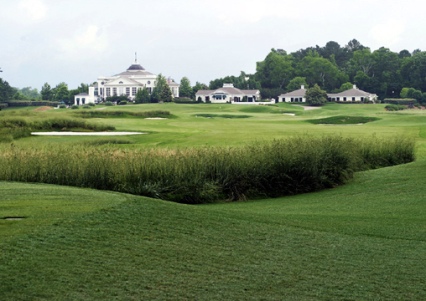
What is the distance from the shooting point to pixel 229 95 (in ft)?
426

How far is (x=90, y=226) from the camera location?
9.72 meters

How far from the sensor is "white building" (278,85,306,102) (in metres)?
120

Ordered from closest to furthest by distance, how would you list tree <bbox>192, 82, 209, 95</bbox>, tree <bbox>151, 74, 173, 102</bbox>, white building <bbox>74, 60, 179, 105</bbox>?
tree <bbox>151, 74, 173, 102</bbox> → white building <bbox>74, 60, 179, 105</bbox> → tree <bbox>192, 82, 209, 95</bbox>

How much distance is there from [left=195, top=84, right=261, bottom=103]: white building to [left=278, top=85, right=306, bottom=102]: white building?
659cm

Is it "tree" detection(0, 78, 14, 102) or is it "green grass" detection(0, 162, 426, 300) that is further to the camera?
"tree" detection(0, 78, 14, 102)

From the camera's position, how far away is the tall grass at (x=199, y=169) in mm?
16734

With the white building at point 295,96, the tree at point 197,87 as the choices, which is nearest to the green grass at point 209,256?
the white building at point 295,96

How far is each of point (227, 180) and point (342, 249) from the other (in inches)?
309

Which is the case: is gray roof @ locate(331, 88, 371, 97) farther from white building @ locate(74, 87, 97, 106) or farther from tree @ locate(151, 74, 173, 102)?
white building @ locate(74, 87, 97, 106)

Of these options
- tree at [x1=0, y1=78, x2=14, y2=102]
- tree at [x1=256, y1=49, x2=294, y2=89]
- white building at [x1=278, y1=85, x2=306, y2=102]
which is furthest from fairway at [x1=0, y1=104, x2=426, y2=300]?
tree at [x1=256, y1=49, x2=294, y2=89]

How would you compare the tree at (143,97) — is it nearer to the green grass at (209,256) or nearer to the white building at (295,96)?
the white building at (295,96)

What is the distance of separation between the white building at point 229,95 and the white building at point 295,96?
6.59 m

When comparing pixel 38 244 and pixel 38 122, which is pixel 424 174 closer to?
pixel 38 244

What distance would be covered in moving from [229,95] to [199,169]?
371 feet
